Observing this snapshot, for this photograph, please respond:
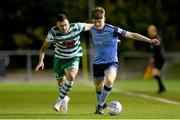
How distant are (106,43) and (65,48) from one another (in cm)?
108

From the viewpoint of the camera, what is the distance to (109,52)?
59.5 ft

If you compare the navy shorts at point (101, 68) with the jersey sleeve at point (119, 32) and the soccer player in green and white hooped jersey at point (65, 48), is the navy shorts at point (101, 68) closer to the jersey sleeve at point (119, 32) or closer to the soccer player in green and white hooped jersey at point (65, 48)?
the soccer player in green and white hooped jersey at point (65, 48)

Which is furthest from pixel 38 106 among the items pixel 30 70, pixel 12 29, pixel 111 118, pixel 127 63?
pixel 12 29

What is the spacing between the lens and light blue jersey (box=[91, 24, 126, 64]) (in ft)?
58.9

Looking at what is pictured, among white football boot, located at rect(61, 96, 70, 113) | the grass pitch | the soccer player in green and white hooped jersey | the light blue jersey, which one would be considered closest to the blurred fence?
the grass pitch

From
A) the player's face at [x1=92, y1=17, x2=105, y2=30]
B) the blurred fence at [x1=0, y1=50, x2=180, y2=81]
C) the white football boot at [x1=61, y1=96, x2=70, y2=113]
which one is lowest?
the blurred fence at [x1=0, y1=50, x2=180, y2=81]

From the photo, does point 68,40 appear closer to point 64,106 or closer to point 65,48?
point 65,48

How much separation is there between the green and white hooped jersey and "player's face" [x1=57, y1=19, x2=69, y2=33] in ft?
0.52

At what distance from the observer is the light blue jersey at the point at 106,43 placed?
58.9 ft

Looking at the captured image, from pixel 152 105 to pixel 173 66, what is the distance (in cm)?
2790

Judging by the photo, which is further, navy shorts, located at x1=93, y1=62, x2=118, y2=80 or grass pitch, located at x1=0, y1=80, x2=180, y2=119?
navy shorts, located at x1=93, y1=62, x2=118, y2=80

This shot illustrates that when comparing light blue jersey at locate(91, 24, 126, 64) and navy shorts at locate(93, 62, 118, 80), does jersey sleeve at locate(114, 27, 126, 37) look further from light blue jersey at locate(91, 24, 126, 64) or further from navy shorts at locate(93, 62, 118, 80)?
navy shorts at locate(93, 62, 118, 80)

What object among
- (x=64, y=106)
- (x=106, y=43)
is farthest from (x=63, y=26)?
(x=64, y=106)

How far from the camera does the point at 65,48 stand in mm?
18688
